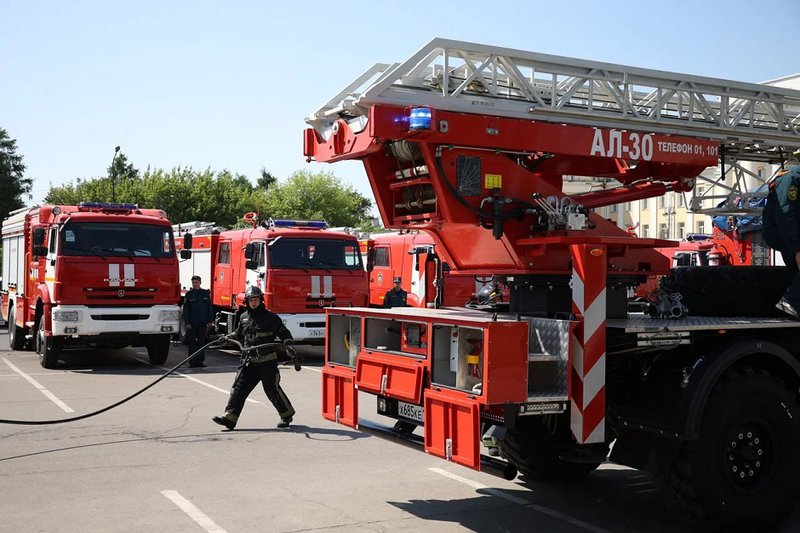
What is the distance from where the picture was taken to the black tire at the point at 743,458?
5.93 metres

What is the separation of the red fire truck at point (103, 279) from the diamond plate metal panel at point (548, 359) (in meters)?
11.5

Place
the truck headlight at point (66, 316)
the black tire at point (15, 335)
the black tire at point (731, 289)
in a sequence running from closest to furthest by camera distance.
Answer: the black tire at point (731, 289)
the truck headlight at point (66, 316)
the black tire at point (15, 335)

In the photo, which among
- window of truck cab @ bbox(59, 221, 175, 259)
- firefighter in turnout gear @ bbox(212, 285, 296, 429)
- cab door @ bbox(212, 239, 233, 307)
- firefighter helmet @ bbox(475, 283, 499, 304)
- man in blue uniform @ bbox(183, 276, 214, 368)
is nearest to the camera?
firefighter helmet @ bbox(475, 283, 499, 304)

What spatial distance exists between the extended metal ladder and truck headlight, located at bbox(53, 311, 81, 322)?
32.3 feet

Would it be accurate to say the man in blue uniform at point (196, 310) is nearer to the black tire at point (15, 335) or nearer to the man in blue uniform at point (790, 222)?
the black tire at point (15, 335)

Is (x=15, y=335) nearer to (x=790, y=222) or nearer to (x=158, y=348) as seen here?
(x=158, y=348)

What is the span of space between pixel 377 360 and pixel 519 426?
1130 mm

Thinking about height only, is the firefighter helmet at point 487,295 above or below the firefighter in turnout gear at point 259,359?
above

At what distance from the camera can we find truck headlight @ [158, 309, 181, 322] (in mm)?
16344

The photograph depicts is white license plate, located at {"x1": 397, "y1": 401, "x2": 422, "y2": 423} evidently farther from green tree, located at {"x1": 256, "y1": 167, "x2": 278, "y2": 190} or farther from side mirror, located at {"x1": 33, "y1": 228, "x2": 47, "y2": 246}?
green tree, located at {"x1": 256, "y1": 167, "x2": 278, "y2": 190}

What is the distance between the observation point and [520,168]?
6574 millimetres

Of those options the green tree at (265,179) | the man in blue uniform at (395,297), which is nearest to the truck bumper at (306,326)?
the man in blue uniform at (395,297)

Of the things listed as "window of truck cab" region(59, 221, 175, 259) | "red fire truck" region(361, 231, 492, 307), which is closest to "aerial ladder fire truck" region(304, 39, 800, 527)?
"window of truck cab" region(59, 221, 175, 259)

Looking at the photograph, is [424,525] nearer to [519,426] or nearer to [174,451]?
[519,426]
